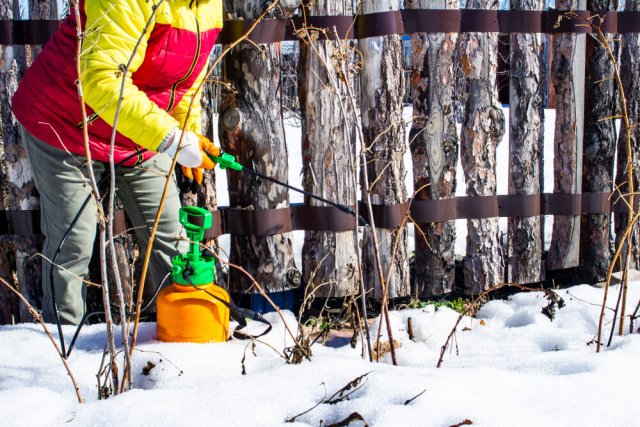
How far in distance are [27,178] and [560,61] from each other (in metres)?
2.82

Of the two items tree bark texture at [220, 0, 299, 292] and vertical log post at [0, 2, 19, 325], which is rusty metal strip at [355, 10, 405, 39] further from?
vertical log post at [0, 2, 19, 325]

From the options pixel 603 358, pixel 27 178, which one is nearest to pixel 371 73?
pixel 27 178

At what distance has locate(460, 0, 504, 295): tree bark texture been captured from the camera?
12.6 feet

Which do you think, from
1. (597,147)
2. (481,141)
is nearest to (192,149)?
(481,141)

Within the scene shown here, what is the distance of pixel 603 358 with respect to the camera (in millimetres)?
2023

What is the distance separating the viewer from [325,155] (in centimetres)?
367

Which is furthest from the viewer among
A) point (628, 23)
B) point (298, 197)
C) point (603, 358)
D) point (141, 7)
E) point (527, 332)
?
point (298, 197)

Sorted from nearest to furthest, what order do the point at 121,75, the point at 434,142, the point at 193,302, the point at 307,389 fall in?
the point at 307,389 < the point at 193,302 < the point at 121,75 < the point at 434,142

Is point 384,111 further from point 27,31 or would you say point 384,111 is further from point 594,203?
point 27,31

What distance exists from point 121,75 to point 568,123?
257cm

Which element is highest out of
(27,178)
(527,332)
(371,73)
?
(371,73)

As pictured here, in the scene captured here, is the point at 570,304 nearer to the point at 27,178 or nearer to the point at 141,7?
the point at 141,7

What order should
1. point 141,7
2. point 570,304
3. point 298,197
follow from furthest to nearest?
1. point 298,197
2. point 570,304
3. point 141,7

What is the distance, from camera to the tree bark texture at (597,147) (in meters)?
4.05
